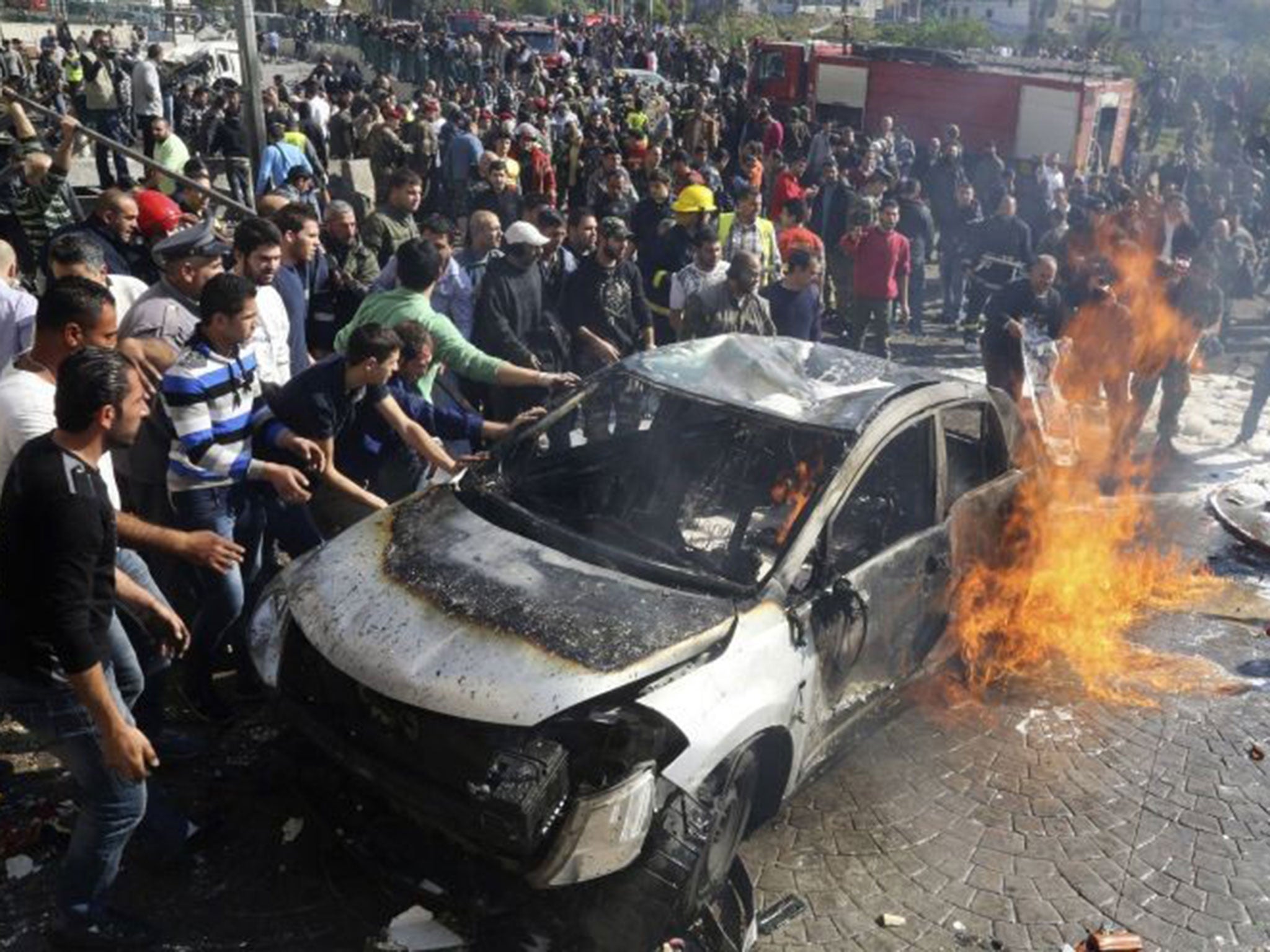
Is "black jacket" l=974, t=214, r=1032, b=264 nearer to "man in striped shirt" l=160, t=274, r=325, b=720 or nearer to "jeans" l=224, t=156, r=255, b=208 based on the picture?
"jeans" l=224, t=156, r=255, b=208

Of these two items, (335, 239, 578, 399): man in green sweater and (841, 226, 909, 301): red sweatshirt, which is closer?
(335, 239, 578, 399): man in green sweater

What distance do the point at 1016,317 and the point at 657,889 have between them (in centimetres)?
673

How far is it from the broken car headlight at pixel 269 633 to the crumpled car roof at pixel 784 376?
193 cm

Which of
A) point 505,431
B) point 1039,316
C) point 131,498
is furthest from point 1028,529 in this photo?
point 131,498

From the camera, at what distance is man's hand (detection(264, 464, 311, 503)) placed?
→ 4.66 metres

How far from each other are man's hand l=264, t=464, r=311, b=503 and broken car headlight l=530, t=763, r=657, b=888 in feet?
6.66

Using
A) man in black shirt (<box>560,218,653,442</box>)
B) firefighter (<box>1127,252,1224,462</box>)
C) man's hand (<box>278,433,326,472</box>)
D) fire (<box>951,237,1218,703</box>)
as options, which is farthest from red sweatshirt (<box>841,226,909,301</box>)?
man's hand (<box>278,433,326,472</box>)

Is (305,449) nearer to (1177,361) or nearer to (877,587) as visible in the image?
(877,587)

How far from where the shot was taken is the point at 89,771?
3.41 meters

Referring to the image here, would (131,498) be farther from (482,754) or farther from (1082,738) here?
(1082,738)

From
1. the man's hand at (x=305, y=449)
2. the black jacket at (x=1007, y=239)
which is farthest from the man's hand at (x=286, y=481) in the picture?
the black jacket at (x=1007, y=239)

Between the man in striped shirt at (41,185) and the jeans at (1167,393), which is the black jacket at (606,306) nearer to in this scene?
the man in striped shirt at (41,185)

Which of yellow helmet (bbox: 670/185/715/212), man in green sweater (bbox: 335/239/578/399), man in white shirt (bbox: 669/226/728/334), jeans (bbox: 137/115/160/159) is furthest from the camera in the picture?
jeans (bbox: 137/115/160/159)

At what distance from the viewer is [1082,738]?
539 cm
